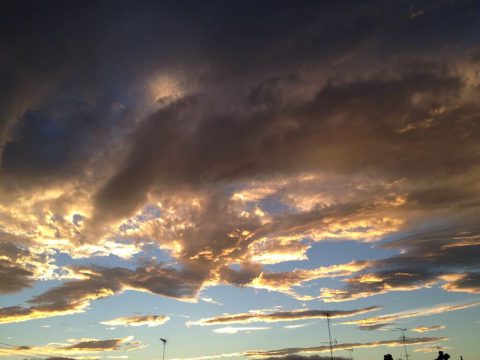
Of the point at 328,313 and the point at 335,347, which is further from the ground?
the point at 328,313

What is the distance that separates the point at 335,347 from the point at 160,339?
7153 cm

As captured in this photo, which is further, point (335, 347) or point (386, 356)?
point (335, 347)

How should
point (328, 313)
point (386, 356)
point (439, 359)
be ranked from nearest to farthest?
point (439, 359)
point (386, 356)
point (328, 313)

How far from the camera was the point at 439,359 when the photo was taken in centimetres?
7712

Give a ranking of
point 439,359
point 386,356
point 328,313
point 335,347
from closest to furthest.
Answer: point 439,359 < point 386,356 < point 328,313 < point 335,347

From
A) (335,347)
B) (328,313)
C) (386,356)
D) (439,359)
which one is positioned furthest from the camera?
(335,347)

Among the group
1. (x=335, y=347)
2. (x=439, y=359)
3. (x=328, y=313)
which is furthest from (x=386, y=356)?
(x=335, y=347)

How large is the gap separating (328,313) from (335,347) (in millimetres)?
23733

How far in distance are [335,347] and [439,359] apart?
336ft

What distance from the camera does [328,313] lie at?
159125 mm

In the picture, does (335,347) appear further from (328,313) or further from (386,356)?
(386,356)

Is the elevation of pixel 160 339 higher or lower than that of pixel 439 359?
higher

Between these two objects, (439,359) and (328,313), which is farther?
(328,313)

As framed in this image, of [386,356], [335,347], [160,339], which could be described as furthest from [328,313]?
[386,356]
